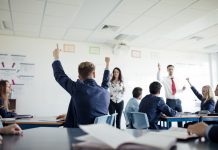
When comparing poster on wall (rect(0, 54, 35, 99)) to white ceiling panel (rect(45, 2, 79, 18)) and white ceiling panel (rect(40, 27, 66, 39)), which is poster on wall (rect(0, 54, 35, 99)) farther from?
white ceiling panel (rect(45, 2, 79, 18))

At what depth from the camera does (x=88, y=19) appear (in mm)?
4242

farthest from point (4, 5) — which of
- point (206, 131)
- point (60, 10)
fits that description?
point (206, 131)

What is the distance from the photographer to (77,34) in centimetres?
524

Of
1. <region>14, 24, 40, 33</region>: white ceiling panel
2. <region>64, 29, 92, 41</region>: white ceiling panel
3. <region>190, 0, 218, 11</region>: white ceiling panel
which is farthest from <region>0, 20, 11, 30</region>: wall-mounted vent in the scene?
<region>190, 0, 218, 11</region>: white ceiling panel

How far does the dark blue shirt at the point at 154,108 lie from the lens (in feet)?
10.8

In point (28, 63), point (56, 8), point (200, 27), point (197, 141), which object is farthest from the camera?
point (28, 63)

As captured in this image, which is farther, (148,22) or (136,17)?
(148,22)

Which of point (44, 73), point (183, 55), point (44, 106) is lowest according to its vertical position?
point (44, 106)

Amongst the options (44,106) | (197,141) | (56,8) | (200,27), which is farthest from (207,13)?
(44,106)

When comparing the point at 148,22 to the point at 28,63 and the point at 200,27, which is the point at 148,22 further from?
the point at 28,63

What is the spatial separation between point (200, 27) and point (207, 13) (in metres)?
0.84

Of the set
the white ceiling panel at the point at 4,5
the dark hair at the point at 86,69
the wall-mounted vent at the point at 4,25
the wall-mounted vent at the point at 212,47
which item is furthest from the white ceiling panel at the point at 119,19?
the wall-mounted vent at the point at 212,47

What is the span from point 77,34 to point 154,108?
269 cm

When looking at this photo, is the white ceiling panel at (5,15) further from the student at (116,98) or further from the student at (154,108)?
the student at (154,108)
